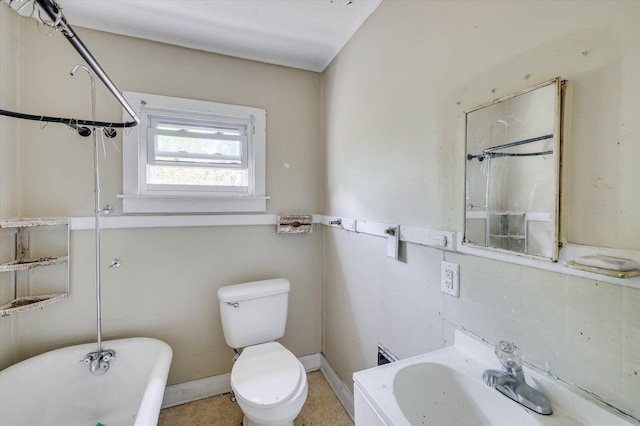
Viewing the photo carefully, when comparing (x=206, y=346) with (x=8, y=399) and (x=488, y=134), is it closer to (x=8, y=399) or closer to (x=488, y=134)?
(x=8, y=399)

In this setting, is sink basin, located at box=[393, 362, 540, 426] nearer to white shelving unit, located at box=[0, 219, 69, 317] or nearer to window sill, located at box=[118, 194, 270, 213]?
window sill, located at box=[118, 194, 270, 213]

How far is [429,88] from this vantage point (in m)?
1.15

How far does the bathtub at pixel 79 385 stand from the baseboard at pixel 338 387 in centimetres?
110

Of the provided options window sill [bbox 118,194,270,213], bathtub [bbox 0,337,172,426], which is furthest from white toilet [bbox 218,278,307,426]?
window sill [bbox 118,194,270,213]

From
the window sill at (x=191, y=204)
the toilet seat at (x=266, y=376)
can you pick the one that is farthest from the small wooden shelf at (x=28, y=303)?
the toilet seat at (x=266, y=376)

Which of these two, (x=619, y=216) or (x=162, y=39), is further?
(x=162, y=39)

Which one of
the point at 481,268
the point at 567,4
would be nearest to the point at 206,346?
the point at 481,268

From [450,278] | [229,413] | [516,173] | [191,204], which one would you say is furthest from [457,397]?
[191,204]

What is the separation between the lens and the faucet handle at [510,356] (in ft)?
2.47

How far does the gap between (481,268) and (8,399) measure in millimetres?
2208

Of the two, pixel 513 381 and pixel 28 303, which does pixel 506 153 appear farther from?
pixel 28 303

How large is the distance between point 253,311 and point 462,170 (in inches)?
58.9

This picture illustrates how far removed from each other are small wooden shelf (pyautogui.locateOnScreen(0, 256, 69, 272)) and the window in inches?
17.4

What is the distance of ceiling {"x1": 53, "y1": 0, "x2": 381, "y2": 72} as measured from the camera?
1506 millimetres
